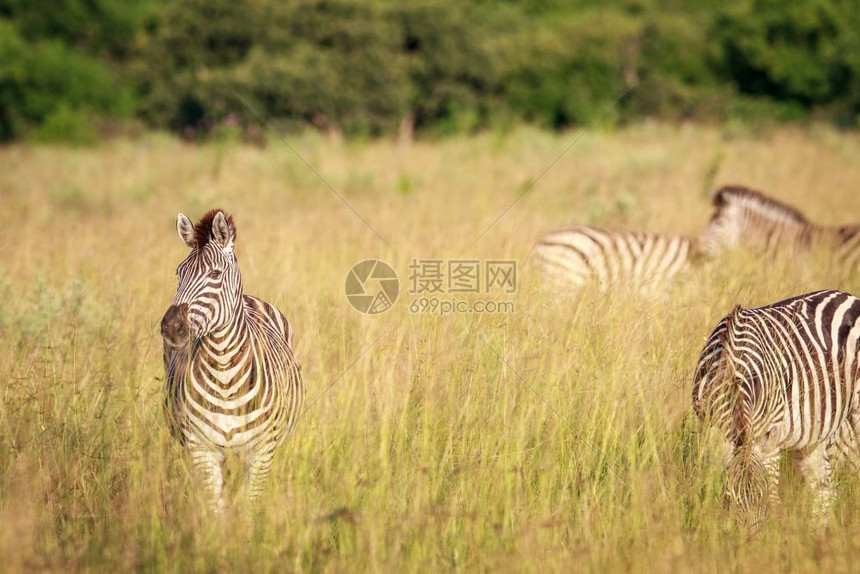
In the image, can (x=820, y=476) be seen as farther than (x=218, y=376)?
Yes

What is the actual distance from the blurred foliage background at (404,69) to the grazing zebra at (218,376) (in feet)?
44.5

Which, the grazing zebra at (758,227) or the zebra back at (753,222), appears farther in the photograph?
the zebra back at (753,222)

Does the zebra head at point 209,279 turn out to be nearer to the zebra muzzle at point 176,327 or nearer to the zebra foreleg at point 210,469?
the zebra muzzle at point 176,327

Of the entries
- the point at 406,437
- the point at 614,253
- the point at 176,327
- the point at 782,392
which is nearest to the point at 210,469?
the point at 176,327

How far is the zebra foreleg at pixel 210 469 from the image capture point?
3262mm

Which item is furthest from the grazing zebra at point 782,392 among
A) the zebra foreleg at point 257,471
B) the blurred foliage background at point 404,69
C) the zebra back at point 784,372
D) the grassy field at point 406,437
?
the blurred foliage background at point 404,69

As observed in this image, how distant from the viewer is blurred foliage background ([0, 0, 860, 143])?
1998cm

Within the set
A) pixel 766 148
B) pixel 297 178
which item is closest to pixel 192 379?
pixel 297 178

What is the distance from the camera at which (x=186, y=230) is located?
3.41 m

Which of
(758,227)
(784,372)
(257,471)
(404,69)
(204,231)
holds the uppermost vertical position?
(404,69)

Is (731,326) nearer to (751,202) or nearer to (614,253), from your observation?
(614,253)

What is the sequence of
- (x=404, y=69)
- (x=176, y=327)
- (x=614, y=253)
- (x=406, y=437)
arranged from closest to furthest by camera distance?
(x=176, y=327), (x=406, y=437), (x=614, y=253), (x=404, y=69)

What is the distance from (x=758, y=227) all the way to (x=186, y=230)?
6.06 m

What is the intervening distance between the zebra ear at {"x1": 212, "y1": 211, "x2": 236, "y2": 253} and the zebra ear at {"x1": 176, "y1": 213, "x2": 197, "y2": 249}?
10 centimetres
